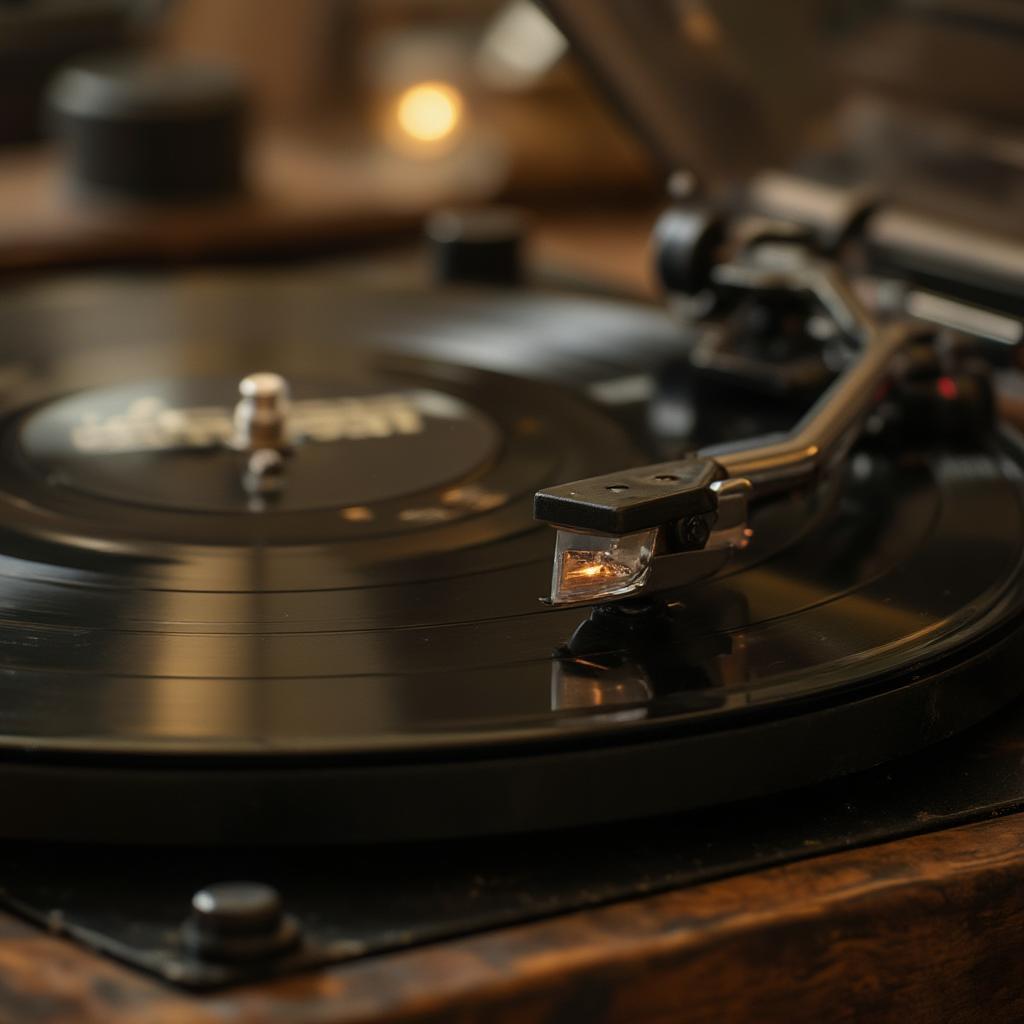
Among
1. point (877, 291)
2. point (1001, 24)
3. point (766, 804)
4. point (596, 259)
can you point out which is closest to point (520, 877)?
point (766, 804)

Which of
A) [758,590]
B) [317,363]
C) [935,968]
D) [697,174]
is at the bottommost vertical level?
[935,968]

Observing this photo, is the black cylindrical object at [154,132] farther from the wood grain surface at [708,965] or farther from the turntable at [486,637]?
the wood grain surface at [708,965]

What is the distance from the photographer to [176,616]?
2.02ft

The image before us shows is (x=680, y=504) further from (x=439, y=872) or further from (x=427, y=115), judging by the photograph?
(x=427, y=115)

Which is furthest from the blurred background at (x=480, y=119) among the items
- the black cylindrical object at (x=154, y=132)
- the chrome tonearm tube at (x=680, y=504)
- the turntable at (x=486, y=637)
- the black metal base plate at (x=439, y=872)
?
the black metal base plate at (x=439, y=872)

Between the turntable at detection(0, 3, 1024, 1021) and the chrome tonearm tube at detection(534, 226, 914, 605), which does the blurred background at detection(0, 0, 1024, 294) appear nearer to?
the turntable at detection(0, 3, 1024, 1021)

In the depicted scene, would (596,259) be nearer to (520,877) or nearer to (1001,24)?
(1001,24)

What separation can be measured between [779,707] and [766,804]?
4cm

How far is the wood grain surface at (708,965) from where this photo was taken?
18.0 inches

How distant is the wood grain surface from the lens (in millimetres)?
456

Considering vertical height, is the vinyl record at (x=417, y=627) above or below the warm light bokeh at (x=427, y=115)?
below

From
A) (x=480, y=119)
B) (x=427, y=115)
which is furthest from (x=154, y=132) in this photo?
(x=480, y=119)

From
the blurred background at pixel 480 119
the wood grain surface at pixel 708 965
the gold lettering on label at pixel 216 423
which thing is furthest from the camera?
the blurred background at pixel 480 119

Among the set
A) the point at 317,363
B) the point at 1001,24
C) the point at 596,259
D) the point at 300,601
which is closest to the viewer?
the point at 300,601
